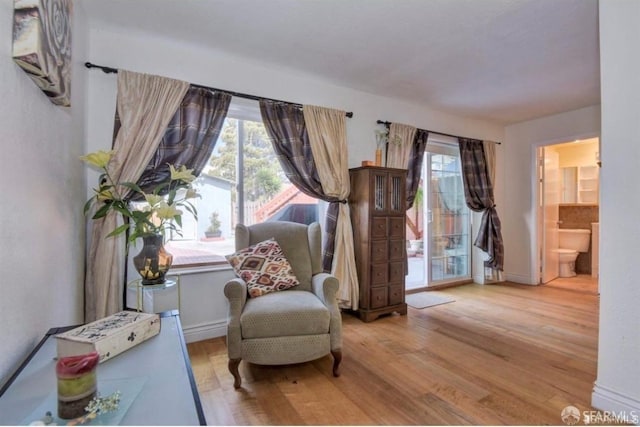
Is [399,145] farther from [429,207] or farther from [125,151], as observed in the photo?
[125,151]

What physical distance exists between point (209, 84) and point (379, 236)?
2113 mm

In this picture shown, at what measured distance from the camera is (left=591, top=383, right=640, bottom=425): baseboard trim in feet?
5.16

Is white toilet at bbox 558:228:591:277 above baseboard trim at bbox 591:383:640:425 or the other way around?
above

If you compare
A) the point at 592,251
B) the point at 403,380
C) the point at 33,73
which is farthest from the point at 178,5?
the point at 592,251

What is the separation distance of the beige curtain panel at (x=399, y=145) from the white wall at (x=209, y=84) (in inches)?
6.5

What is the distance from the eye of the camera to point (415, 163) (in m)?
3.76

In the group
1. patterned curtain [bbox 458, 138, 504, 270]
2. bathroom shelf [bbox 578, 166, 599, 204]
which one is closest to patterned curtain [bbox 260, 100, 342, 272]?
patterned curtain [bbox 458, 138, 504, 270]

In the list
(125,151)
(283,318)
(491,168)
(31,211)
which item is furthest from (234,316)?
(491,168)

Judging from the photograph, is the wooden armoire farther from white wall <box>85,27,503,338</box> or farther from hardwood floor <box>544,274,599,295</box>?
hardwood floor <box>544,274,599,295</box>

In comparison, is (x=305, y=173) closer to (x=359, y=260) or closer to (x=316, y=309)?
(x=359, y=260)

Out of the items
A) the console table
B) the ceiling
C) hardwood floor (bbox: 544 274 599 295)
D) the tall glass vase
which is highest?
the ceiling

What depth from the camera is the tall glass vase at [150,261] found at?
1896 mm

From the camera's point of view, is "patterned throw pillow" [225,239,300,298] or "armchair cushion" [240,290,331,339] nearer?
"armchair cushion" [240,290,331,339]

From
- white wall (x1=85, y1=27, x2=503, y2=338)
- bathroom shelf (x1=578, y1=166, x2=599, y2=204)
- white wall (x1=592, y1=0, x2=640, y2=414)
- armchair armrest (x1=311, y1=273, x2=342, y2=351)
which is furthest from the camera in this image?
bathroom shelf (x1=578, y1=166, x2=599, y2=204)
